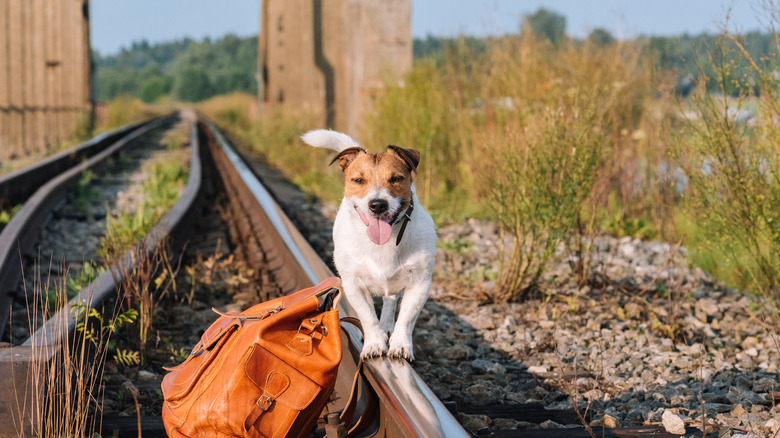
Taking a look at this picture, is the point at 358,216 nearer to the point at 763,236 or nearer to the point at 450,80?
the point at 763,236

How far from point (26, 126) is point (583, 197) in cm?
1810

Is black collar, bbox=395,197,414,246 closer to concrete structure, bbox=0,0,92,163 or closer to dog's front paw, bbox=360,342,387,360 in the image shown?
dog's front paw, bbox=360,342,387,360

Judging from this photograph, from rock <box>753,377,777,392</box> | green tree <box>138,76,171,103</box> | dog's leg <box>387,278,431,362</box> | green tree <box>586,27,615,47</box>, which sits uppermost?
green tree <box>586,27,615,47</box>

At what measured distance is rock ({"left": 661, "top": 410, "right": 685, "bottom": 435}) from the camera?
3.02 m

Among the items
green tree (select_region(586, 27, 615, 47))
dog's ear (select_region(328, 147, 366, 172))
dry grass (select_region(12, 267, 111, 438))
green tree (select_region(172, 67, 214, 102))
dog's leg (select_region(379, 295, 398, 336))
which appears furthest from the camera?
green tree (select_region(172, 67, 214, 102))

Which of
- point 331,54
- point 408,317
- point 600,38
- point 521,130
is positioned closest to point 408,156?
point 408,317

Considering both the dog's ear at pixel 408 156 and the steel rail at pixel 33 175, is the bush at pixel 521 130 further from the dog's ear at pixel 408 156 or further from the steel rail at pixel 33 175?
the steel rail at pixel 33 175

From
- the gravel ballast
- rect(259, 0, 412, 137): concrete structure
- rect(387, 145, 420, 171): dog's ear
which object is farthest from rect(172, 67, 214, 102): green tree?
rect(387, 145, 420, 171): dog's ear

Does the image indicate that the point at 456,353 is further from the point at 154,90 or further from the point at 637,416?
the point at 154,90

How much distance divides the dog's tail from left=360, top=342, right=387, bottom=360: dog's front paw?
35.3 inches

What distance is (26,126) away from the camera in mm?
20188

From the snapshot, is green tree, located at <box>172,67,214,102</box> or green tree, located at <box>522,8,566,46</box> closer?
green tree, located at <box>522,8,566,46</box>

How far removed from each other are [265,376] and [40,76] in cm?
2350

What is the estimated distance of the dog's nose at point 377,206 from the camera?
3.18m
